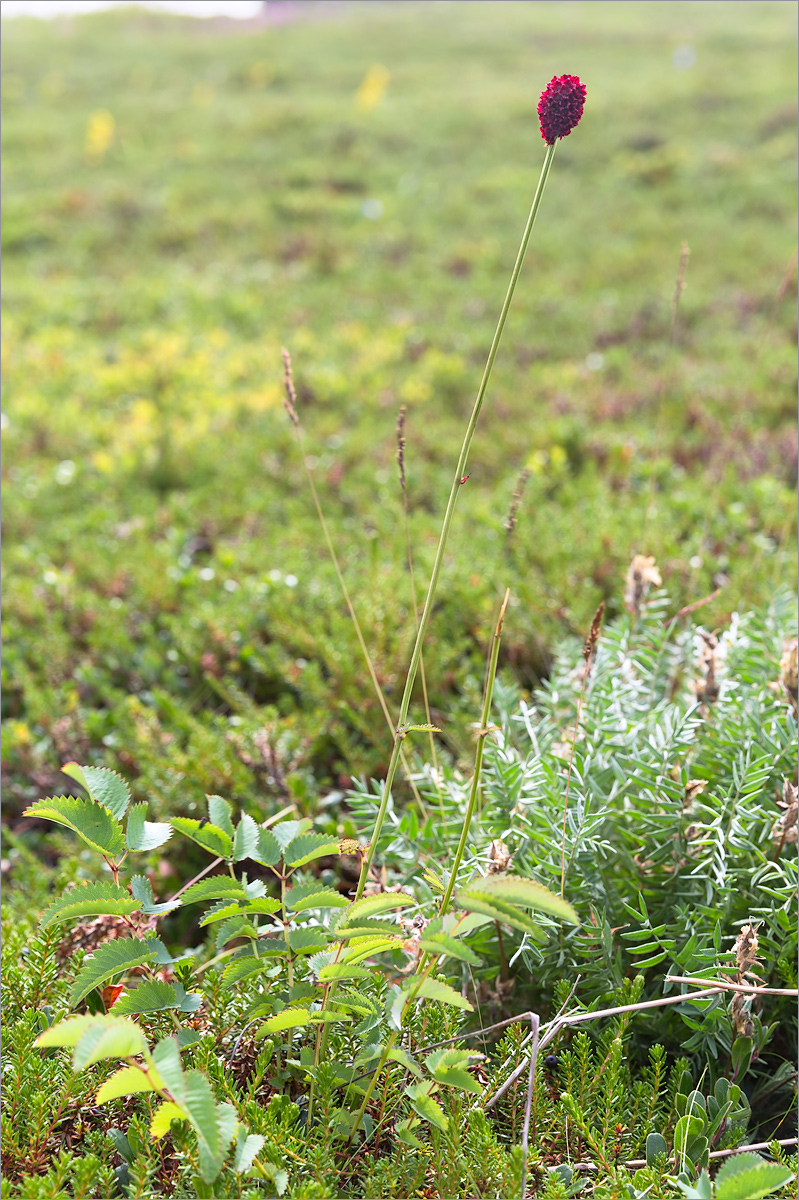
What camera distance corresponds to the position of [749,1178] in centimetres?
108

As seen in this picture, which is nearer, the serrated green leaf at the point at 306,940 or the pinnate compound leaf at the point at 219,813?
the serrated green leaf at the point at 306,940

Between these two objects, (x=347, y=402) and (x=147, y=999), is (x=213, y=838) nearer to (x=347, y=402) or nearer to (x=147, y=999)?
(x=147, y=999)

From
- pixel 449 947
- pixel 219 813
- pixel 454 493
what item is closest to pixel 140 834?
pixel 219 813

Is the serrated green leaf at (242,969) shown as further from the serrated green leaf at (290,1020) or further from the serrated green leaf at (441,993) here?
the serrated green leaf at (441,993)

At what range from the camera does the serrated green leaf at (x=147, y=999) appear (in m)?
1.37

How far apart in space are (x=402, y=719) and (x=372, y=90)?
18.3 m

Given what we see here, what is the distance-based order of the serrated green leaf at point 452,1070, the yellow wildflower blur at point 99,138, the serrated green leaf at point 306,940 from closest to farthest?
the serrated green leaf at point 452,1070 < the serrated green leaf at point 306,940 < the yellow wildflower blur at point 99,138

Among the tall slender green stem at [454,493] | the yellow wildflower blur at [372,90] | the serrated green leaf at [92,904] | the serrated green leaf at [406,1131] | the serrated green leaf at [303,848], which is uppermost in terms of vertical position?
the yellow wildflower blur at [372,90]

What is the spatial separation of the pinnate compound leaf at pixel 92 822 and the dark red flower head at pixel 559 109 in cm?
127

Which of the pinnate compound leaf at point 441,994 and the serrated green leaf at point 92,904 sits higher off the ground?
the serrated green leaf at point 92,904

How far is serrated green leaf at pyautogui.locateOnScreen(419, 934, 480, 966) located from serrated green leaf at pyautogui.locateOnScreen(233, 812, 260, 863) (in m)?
0.48

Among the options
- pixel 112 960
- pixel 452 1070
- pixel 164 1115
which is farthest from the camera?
pixel 112 960

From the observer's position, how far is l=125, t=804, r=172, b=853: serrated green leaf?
1415 mm

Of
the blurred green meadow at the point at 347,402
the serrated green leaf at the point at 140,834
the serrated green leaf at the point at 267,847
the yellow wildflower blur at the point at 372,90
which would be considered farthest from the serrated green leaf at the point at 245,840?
the yellow wildflower blur at the point at 372,90
